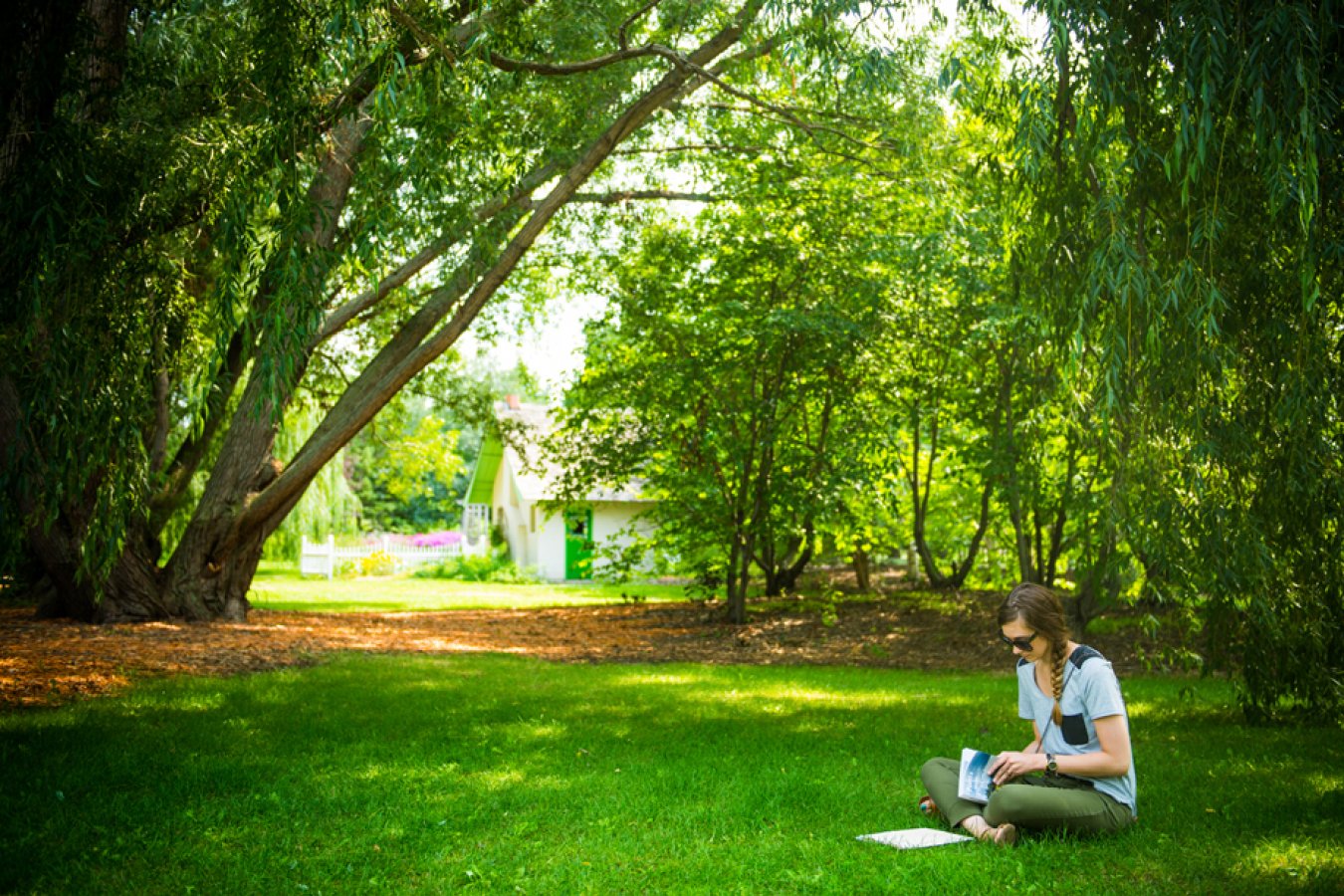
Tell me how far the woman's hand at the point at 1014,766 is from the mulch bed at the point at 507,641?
7.47m

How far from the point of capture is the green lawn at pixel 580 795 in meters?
4.83

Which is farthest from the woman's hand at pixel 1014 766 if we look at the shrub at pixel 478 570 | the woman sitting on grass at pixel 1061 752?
the shrub at pixel 478 570

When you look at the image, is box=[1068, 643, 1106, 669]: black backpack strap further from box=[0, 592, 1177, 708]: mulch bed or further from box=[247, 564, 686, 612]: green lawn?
box=[247, 564, 686, 612]: green lawn

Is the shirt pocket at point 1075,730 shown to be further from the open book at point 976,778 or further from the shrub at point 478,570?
the shrub at point 478,570

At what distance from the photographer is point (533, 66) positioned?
9555mm

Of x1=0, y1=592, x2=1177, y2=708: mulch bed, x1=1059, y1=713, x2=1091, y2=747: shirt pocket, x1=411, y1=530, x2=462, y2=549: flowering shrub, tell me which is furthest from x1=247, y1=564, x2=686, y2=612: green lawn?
x1=1059, y1=713, x2=1091, y2=747: shirt pocket

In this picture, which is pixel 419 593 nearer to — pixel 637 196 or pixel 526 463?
pixel 526 463

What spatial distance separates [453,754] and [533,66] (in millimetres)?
5805

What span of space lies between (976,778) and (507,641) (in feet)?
34.8

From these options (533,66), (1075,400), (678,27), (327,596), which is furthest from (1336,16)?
(327,596)

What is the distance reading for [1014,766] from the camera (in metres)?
5.24

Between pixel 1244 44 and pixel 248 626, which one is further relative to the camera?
pixel 248 626

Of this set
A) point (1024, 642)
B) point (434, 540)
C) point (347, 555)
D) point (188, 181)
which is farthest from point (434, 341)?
point (434, 540)

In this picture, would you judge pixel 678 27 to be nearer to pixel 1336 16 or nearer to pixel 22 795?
pixel 1336 16
